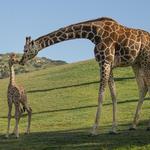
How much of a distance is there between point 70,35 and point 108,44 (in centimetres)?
139

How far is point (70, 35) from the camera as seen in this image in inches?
712

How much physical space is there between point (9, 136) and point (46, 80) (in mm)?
35575

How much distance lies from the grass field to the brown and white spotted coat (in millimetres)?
1706

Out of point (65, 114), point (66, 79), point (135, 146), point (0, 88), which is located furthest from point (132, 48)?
point (0, 88)

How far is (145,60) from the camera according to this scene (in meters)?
18.2

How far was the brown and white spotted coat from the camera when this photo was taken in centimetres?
Result: 1752

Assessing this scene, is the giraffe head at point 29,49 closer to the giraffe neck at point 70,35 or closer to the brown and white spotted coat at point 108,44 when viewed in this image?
the brown and white spotted coat at point 108,44

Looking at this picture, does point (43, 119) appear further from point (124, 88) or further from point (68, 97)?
point (124, 88)

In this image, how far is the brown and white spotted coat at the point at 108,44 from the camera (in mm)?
17516

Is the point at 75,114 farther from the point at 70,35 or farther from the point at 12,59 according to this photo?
the point at 70,35

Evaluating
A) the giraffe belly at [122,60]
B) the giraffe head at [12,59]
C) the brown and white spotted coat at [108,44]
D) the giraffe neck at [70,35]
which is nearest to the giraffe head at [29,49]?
the brown and white spotted coat at [108,44]

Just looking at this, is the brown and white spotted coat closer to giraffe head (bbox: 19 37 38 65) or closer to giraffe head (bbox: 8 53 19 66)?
giraffe head (bbox: 19 37 38 65)

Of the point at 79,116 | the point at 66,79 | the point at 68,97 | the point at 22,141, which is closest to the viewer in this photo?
the point at 22,141

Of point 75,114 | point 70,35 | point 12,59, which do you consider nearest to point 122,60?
point 70,35
